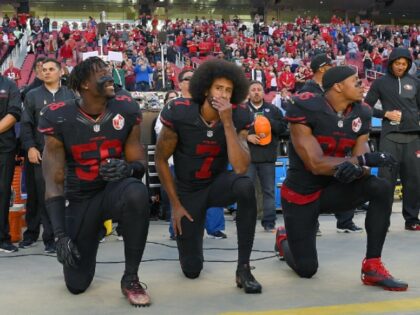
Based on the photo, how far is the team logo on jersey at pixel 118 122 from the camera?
14.8 feet

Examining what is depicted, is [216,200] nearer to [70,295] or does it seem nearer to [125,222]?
[125,222]

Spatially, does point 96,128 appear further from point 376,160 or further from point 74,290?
point 376,160

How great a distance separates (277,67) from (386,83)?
17253mm

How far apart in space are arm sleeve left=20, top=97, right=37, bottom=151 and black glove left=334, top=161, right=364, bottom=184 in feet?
9.78

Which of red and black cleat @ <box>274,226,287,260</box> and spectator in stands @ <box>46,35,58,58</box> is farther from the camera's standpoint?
spectator in stands @ <box>46,35,58,58</box>

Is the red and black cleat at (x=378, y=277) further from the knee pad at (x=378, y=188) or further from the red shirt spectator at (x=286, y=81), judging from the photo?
the red shirt spectator at (x=286, y=81)

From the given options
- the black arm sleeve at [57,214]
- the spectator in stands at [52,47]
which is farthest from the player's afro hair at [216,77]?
the spectator in stands at [52,47]

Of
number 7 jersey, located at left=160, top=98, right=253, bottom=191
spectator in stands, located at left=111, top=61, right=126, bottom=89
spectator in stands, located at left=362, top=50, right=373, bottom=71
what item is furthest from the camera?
spectator in stands, located at left=362, top=50, right=373, bottom=71

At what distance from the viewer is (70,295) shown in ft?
14.7

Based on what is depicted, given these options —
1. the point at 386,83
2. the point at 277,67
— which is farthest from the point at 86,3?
the point at 386,83

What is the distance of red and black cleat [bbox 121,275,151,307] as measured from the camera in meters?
4.14

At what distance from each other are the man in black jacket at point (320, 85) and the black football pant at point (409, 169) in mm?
551

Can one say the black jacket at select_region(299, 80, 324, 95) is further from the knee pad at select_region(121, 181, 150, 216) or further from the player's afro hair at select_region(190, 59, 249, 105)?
the knee pad at select_region(121, 181, 150, 216)

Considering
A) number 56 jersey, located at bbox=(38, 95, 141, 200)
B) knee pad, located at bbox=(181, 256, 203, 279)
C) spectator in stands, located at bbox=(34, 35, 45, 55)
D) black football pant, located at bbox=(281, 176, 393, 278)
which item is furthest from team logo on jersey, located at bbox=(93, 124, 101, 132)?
spectator in stands, located at bbox=(34, 35, 45, 55)
